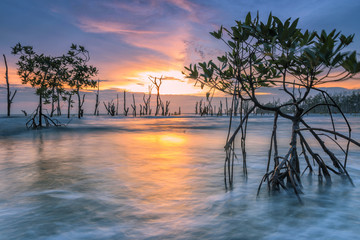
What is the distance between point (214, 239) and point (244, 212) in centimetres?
76

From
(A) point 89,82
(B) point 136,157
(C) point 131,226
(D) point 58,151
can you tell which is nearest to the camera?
(C) point 131,226

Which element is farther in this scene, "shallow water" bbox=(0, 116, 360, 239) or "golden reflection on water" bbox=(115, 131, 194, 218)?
"golden reflection on water" bbox=(115, 131, 194, 218)

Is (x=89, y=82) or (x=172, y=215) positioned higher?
(x=89, y=82)

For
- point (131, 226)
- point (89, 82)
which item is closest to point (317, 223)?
point (131, 226)

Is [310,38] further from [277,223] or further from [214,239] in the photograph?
[214,239]

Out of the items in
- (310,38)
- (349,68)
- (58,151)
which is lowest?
(58,151)

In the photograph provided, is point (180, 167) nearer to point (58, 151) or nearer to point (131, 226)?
point (131, 226)

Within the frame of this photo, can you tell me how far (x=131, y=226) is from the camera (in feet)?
9.06

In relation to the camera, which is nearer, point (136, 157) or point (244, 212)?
point (244, 212)

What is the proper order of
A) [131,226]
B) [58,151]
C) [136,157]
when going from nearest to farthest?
[131,226]
[136,157]
[58,151]

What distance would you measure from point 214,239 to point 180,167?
131 inches

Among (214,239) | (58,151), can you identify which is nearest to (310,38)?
(214,239)

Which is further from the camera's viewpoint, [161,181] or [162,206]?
[161,181]

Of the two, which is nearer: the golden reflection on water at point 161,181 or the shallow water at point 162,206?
the shallow water at point 162,206
